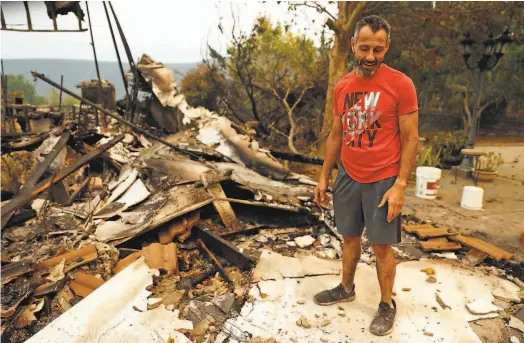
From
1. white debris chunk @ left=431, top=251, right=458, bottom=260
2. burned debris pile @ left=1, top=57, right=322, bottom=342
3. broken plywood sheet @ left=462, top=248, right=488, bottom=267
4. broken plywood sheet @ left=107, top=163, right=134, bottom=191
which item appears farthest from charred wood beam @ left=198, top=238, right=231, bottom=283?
broken plywood sheet @ left=462, top=248, right=488, bottom=267

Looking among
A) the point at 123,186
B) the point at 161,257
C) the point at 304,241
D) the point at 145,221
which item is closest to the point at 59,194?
the point at 123,186

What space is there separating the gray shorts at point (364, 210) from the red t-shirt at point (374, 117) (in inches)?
2.7

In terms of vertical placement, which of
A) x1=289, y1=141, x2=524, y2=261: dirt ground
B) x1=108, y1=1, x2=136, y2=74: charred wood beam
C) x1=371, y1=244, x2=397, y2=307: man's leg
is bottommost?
x1=289, y1=141, x2=524, y2=261: dirt ground

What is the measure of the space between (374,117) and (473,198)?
14.7 feet

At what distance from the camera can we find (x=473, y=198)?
572 cm

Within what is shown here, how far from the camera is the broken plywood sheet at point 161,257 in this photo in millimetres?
3619

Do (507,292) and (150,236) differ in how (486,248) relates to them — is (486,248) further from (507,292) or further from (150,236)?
(150,236)

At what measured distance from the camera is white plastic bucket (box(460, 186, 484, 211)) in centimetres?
569

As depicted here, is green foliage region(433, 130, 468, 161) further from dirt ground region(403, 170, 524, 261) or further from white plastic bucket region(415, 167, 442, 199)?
white plastic bucket region(415, 167, 442, 199)

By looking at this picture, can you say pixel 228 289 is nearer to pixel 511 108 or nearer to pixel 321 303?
pixel 321 303

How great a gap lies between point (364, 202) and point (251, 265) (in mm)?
1654

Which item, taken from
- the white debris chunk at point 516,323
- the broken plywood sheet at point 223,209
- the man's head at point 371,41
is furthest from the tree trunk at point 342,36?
the white debris chunk at point 516,323

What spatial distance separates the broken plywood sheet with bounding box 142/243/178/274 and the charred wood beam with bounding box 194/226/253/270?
1.57 ft

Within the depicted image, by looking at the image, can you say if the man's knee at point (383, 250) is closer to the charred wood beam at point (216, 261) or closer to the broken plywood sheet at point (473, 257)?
the charred wood beam at point (216, 261)
